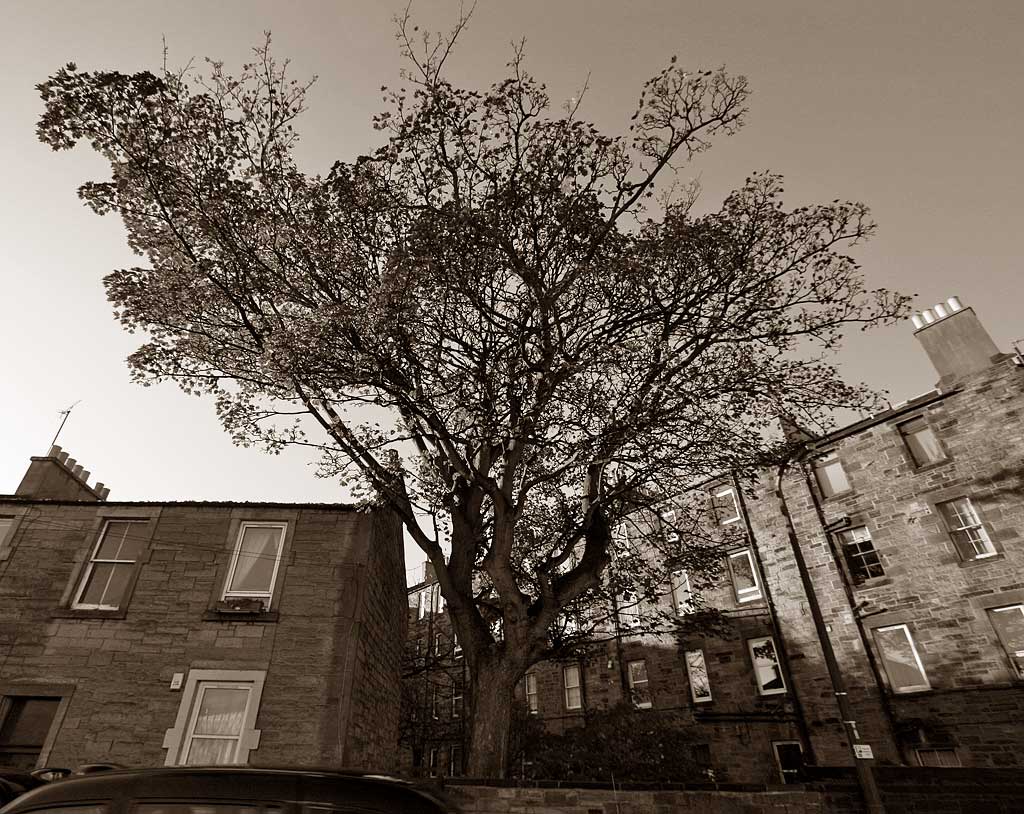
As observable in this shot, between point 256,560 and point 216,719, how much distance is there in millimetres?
3288

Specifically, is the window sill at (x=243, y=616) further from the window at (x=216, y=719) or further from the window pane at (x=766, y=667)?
the window pane at (x=766, y=667)

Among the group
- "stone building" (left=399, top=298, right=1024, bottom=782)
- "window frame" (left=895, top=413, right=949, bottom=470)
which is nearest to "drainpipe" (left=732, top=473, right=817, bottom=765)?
"stone building" (left=399, top=298, right=1024, bottom=782)

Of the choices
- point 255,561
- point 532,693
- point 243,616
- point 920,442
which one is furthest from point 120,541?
point 920,442

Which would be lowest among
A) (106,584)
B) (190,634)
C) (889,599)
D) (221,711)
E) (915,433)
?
(221,711)

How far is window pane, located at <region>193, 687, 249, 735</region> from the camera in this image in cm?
1094

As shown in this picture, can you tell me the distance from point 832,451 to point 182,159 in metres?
24.3

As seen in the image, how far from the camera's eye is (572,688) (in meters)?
28.7

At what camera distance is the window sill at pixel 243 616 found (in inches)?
470

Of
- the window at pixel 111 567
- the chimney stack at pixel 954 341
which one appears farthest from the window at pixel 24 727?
the chimney stack at pixel 954 341

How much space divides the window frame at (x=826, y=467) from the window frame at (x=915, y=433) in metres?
2.28

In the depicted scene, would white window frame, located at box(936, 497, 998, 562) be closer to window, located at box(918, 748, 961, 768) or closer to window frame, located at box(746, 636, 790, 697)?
window, located at box(918, 748, 961, 768)

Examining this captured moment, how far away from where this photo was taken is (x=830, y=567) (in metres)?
21.0

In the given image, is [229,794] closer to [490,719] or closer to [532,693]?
[490,719]

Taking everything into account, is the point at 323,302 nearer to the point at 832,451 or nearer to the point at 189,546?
the point at 189,546
